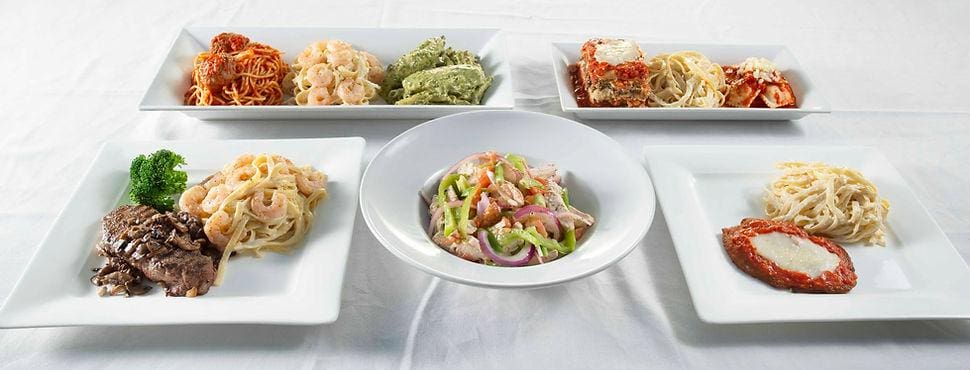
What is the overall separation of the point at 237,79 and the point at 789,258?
2.29 meters

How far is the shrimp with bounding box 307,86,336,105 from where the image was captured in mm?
2578

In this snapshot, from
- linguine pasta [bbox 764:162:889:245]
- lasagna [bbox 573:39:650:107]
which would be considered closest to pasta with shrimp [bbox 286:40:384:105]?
lasagna [bbox 573:39:650:107]

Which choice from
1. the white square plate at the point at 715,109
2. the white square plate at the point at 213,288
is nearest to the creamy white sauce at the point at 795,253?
the white square plate at the point at 715,109

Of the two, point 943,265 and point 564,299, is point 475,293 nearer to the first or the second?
point 564,299

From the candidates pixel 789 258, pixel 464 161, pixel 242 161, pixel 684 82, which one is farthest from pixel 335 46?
pixel 789 258

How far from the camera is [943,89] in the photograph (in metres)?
3.18

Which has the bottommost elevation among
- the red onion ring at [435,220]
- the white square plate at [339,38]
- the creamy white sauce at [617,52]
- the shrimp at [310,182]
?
the white square plate at [339,38]

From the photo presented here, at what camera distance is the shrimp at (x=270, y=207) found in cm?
190

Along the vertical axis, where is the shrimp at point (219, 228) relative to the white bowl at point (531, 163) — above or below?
below

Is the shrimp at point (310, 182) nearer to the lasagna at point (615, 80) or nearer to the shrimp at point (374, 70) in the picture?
the shrimp at point (374, 70)

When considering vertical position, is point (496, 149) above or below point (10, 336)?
above

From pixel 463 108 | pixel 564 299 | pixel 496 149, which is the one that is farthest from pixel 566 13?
pixel 564 299

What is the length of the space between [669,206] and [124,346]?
175 cm

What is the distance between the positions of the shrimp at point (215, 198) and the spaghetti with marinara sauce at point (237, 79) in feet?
2.51
